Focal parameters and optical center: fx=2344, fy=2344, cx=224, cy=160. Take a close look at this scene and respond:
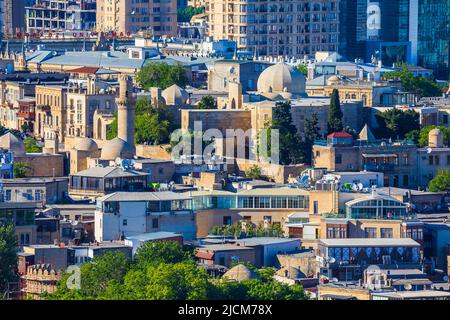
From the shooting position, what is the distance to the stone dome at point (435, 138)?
77.1 m

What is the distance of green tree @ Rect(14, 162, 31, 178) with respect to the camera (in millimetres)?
71500

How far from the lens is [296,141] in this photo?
75.5m

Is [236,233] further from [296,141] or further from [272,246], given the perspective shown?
[296,141]

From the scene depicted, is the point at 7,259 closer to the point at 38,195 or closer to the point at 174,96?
the point at 38,195

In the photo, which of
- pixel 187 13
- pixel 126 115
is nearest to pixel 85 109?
pixel 126 115

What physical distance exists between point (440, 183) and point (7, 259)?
819 inches

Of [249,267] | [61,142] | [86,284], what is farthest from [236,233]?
[61,142]

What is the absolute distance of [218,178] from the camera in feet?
220

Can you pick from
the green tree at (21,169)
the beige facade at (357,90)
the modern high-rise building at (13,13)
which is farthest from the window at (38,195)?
the modern high-rise building at (13,13)

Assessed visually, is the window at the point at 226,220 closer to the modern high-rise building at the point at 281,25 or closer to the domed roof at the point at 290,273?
the domed roof at the point at 290,273

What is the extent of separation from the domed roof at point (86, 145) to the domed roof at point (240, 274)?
23.0 m

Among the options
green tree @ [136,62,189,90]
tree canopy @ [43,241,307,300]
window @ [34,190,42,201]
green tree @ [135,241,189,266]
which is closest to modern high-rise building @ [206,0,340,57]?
green tree @ [136,62,189,90]
